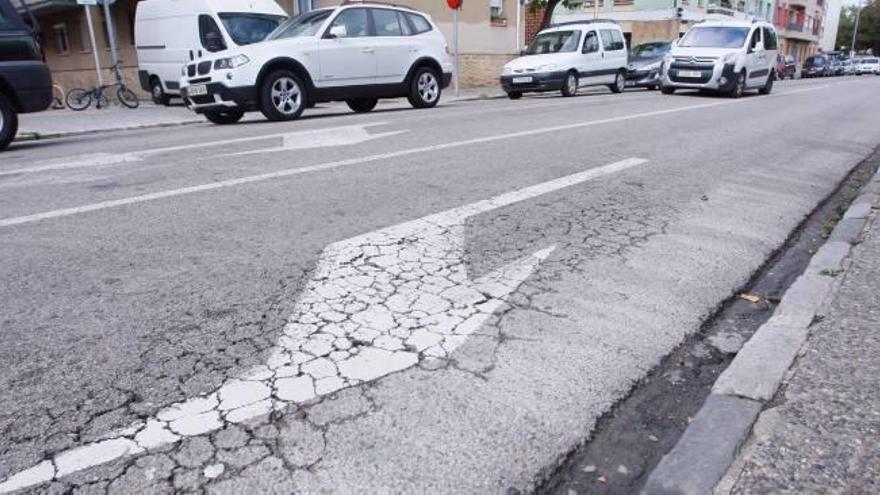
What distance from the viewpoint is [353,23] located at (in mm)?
11609

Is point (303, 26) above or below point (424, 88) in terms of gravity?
above

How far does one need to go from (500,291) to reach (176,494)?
1.80 m

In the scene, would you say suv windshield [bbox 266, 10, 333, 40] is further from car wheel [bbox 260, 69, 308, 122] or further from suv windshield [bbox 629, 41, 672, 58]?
suv windshield [bbox 629, 41, 672, 58]

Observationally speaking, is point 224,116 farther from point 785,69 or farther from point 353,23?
point 785,69

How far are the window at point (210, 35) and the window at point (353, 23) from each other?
2.43 meters

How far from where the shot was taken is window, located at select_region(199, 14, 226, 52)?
1214 centimetres

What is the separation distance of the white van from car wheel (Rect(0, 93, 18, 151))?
4.29 meters

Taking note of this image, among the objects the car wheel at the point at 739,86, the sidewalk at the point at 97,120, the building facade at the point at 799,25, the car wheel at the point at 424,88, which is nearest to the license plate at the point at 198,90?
the sidewalk at the point at 97,120

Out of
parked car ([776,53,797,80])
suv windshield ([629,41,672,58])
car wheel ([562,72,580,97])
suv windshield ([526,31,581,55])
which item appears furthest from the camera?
parked car ([776,53,797,80])

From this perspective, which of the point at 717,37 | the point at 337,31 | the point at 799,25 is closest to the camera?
the point at 337,31

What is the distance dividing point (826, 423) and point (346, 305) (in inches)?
75.0

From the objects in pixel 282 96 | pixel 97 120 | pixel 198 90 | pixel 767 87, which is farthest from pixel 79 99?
pixel 767 87

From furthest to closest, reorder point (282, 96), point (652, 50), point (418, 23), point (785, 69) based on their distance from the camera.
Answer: point (785, 69)
point (652, 50)
point (418, 23)
point (282, 96)

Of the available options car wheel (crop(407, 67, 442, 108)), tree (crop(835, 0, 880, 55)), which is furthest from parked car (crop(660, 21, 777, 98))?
tree (crop(835, 0, 880, 55))
